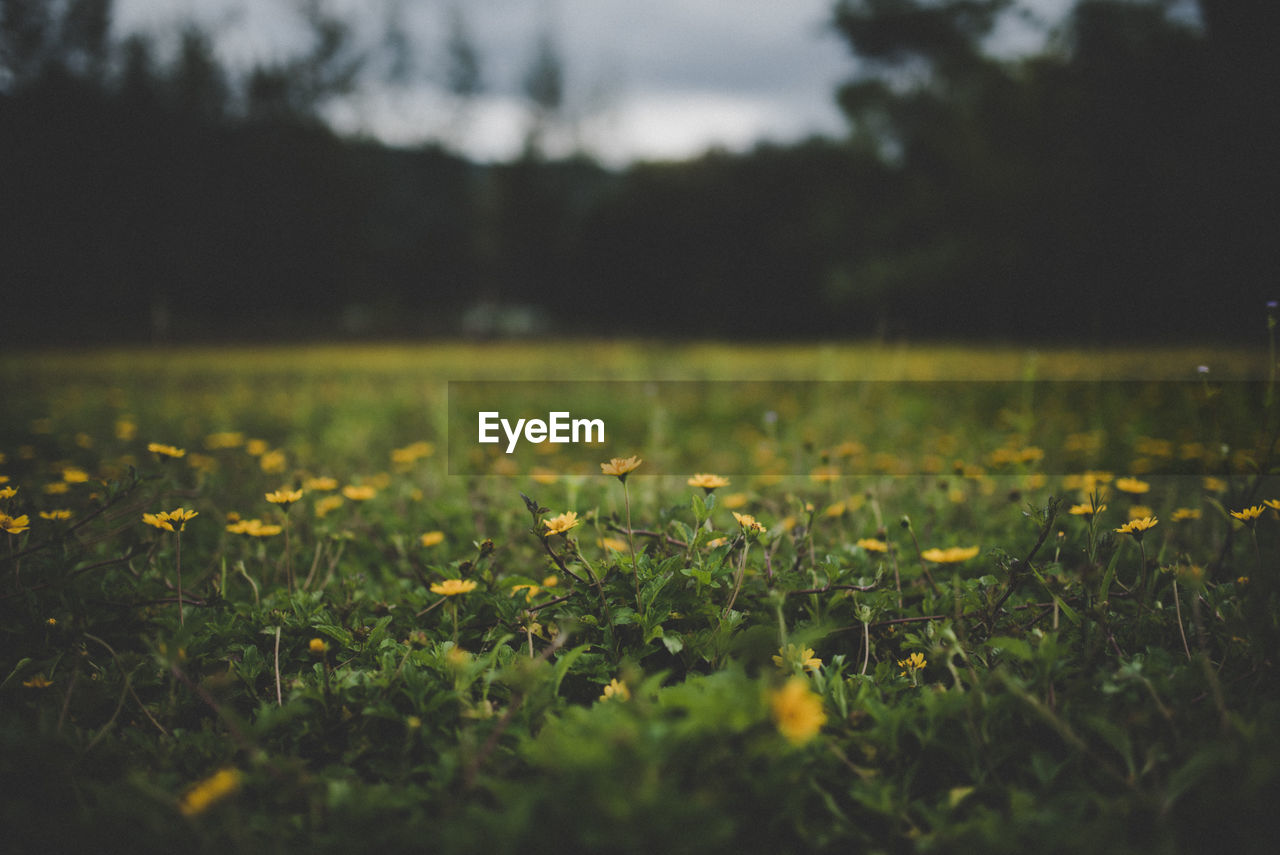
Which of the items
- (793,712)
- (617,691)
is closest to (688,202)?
(617,691)

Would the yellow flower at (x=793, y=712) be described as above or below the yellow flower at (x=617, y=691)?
above

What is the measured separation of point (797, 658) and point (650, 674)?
0.31 meters

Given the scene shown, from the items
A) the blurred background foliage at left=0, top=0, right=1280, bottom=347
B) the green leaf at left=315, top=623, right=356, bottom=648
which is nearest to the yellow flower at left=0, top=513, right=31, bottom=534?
the green leaf at left=315, top=623, right=356, bottom=648

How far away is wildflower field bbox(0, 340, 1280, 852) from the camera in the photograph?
806 mm

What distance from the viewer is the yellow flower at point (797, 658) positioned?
3.46ft

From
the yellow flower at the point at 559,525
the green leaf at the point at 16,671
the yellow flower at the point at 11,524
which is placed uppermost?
the yellow flower at the point at 559,525

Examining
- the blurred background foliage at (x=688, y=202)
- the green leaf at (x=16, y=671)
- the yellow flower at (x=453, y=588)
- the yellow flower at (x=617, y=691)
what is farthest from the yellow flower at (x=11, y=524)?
the blurred background foliage at (x=688, y=202)

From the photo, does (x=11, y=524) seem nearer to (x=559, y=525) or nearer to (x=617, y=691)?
(x=559, y=525)

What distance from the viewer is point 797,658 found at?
3.62 feet

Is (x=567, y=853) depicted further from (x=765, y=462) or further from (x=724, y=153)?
(x=724, y=153)

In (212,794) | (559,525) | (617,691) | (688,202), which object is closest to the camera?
(212,794)

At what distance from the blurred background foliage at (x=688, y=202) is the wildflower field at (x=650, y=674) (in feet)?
4.74

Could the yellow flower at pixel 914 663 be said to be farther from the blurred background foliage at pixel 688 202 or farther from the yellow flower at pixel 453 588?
the blurred background foliage at pixel 688 202

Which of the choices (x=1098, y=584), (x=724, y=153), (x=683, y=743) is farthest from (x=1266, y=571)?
(x=724, y=153)
